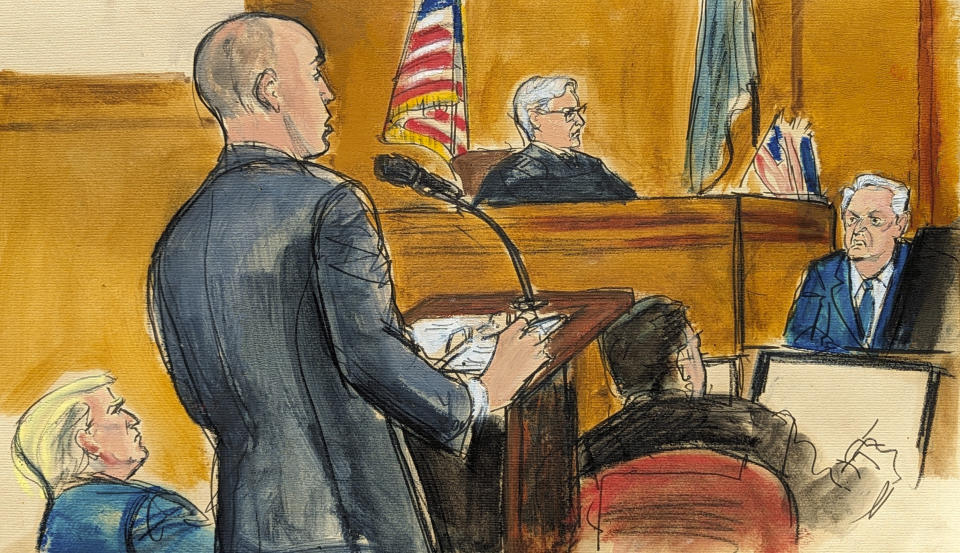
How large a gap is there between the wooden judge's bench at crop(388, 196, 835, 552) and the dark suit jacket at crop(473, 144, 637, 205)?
0.03m

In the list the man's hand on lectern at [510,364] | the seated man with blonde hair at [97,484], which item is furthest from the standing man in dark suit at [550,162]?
the seated man with blonde hair at [97,484]

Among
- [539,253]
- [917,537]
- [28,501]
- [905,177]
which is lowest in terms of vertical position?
[917,537]

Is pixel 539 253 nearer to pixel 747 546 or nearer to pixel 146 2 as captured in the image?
pixel 747 546

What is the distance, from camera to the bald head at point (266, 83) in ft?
5.58

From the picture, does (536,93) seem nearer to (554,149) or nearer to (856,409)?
(554,149)

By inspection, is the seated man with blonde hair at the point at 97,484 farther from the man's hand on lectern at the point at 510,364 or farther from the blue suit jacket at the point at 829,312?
the blue suit jacket at the point at 829,312

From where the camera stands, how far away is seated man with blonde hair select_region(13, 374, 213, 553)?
1.86 meters

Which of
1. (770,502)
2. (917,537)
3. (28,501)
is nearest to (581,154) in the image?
(770,502)

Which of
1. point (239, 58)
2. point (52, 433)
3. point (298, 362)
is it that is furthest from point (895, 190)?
point (52, 433)

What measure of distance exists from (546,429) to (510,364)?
193 mm

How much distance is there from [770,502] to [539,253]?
2.68 ft

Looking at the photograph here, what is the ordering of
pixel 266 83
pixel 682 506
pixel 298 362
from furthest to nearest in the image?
pixel 682 506 < pixel 266 83 < pixel 298 362

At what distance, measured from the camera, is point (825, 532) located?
189 centimetres

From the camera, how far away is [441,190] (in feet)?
6.23
